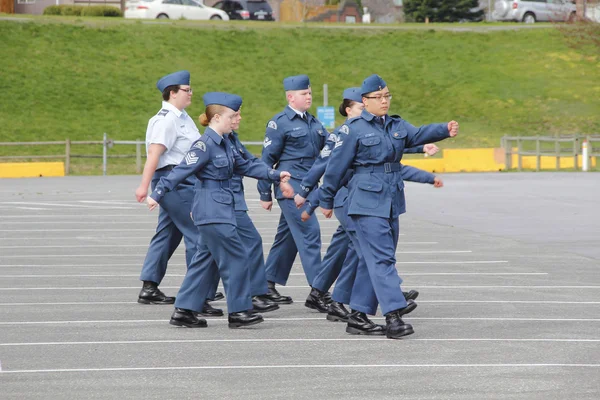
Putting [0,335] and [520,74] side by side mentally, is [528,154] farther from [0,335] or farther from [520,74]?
[0,335]

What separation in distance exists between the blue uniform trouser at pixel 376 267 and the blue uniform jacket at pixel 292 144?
165 centimetres

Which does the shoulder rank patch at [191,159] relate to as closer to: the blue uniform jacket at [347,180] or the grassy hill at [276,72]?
the blue uniform jacket at [347,180]

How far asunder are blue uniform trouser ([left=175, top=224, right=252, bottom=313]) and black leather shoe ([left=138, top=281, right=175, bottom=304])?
4.30ft

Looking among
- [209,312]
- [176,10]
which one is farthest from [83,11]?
[209,312]

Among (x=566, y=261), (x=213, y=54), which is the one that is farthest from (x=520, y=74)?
(x=566, y=261)

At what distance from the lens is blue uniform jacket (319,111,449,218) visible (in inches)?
353

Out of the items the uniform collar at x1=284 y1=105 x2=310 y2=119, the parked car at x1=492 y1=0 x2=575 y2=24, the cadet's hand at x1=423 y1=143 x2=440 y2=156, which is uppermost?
the parked car at x1=492 y1=0 x2=575 y2=24

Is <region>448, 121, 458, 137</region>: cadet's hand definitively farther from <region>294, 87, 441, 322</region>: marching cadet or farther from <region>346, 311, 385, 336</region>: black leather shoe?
<region>346, 311, 385, 336</region>: black leather shoe

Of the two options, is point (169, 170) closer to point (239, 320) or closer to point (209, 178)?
point (209, 178)

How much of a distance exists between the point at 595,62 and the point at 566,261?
46093mm

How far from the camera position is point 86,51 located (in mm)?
53812

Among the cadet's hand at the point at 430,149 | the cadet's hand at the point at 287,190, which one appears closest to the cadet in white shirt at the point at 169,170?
the cadet's hand at the point at 287,190

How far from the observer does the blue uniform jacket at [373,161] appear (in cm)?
897

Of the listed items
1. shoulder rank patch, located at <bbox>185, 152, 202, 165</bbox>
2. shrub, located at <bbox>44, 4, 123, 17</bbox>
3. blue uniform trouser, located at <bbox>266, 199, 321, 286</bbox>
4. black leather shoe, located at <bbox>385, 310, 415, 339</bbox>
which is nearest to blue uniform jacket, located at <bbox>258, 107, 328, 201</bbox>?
blue uniform trouser, located at <bbox>266, 199, 321, 286</bbox>
